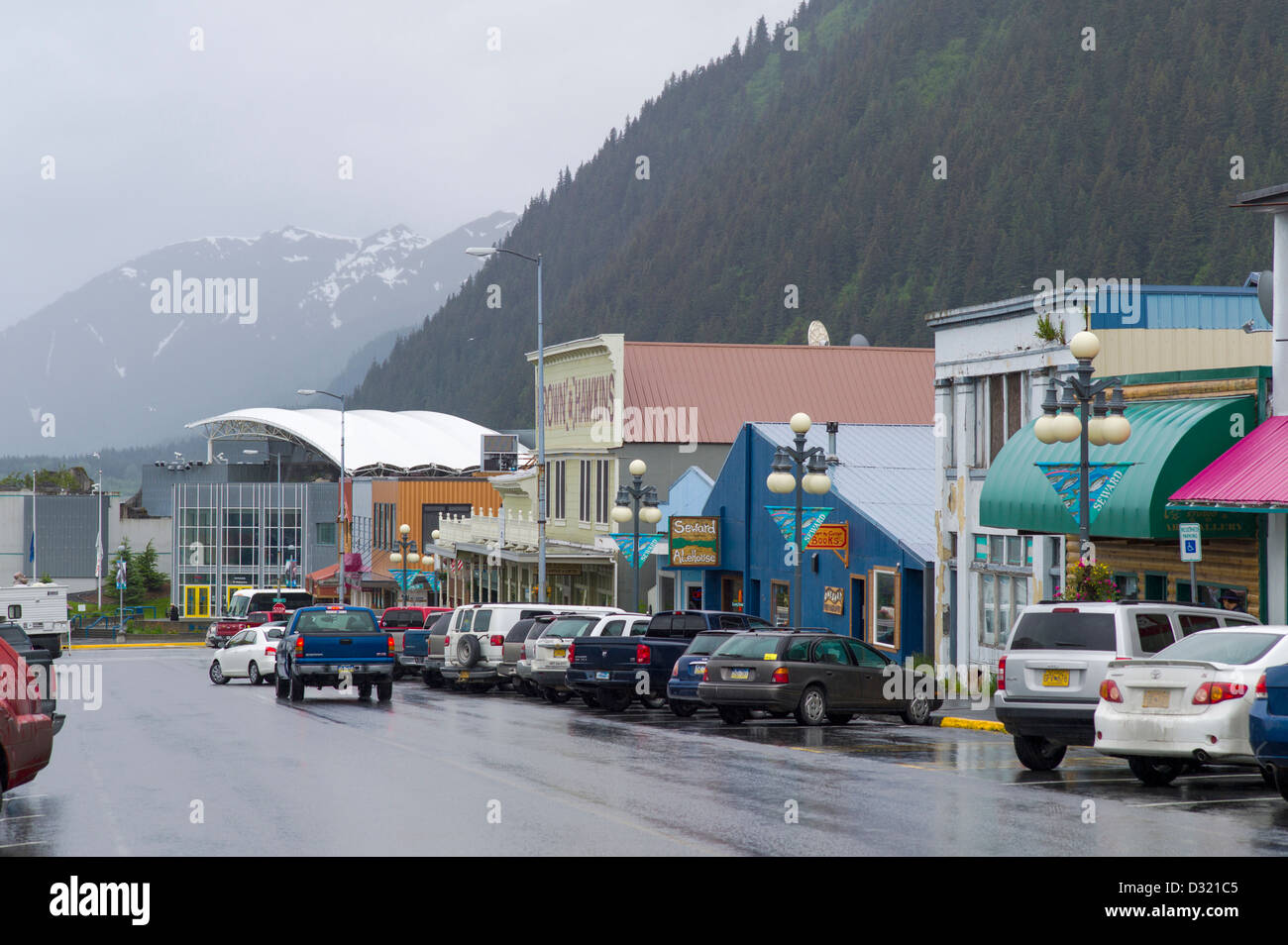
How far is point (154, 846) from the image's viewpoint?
1163 centimetres

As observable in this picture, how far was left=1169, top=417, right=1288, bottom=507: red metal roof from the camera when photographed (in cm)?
2141

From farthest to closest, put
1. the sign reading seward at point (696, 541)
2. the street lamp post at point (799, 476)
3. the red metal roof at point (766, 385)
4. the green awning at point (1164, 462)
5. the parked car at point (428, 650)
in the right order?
the red metal roof at point (766, 385), the sign reading seward at point (696, 541), the parked car at point (428, 650), the street lamp post at point (799, 476), the green awning at point (1164, 462)

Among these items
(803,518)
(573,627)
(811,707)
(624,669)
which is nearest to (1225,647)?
(811,707)

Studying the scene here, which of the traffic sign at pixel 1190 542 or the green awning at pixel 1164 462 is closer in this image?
the traffic sign at pixel 1190 542

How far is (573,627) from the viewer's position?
102ft

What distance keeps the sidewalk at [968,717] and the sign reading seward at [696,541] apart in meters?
15.4

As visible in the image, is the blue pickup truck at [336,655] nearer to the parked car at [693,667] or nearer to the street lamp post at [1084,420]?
the parked car at [693,667]

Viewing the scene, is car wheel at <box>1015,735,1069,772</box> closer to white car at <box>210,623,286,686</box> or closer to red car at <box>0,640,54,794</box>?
red car at <box>0,640,54,794</box>

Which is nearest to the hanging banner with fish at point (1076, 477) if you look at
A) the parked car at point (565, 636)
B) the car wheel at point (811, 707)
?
the car wheel at point (811, 707)

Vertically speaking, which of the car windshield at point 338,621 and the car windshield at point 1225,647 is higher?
the car windshield at point 1225,647

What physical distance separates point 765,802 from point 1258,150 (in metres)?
130

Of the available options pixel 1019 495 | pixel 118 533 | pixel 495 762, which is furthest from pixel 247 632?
pixel 118 533

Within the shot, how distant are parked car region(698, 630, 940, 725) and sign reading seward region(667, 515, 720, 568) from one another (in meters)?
18.2

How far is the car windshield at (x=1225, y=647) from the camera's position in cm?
1473
